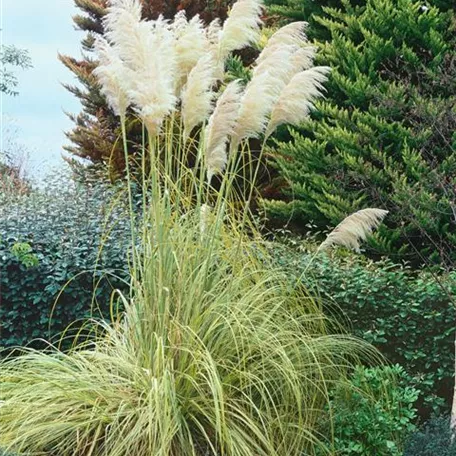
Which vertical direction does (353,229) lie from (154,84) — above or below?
below

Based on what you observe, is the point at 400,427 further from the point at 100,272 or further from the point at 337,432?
the point at 100,272

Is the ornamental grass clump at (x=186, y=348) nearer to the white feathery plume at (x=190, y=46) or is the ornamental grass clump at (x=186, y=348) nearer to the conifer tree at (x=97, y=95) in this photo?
the white feathery plume at (x=190, y=46)

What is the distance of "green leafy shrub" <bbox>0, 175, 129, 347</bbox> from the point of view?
19.4 ft

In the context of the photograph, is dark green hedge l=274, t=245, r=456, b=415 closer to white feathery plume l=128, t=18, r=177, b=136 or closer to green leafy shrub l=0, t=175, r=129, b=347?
green leafy shrub l=0, t=175, r=129, b=347

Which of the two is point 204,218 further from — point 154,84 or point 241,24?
point 241,24

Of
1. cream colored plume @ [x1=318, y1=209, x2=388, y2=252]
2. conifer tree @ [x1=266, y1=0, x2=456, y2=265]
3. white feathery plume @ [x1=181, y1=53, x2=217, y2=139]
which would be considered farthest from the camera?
conifer tree @ [x1=266, y1=0, x2=456, y2=265]

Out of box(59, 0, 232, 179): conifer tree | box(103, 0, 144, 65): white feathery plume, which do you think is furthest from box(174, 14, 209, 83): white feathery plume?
box(59, 0, 232, 179): conifer tree

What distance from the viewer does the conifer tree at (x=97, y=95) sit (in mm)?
11156

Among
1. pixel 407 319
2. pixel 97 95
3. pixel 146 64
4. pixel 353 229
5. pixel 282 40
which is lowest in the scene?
pixel 407 319

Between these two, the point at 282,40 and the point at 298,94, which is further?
the point at 282,40

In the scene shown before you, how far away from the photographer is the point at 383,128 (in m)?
7.35

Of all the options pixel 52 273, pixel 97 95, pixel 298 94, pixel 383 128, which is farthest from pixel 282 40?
pixel 97 95

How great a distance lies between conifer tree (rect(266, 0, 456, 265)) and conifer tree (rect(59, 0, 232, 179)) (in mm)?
3598

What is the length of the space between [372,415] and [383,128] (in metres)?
3.64
